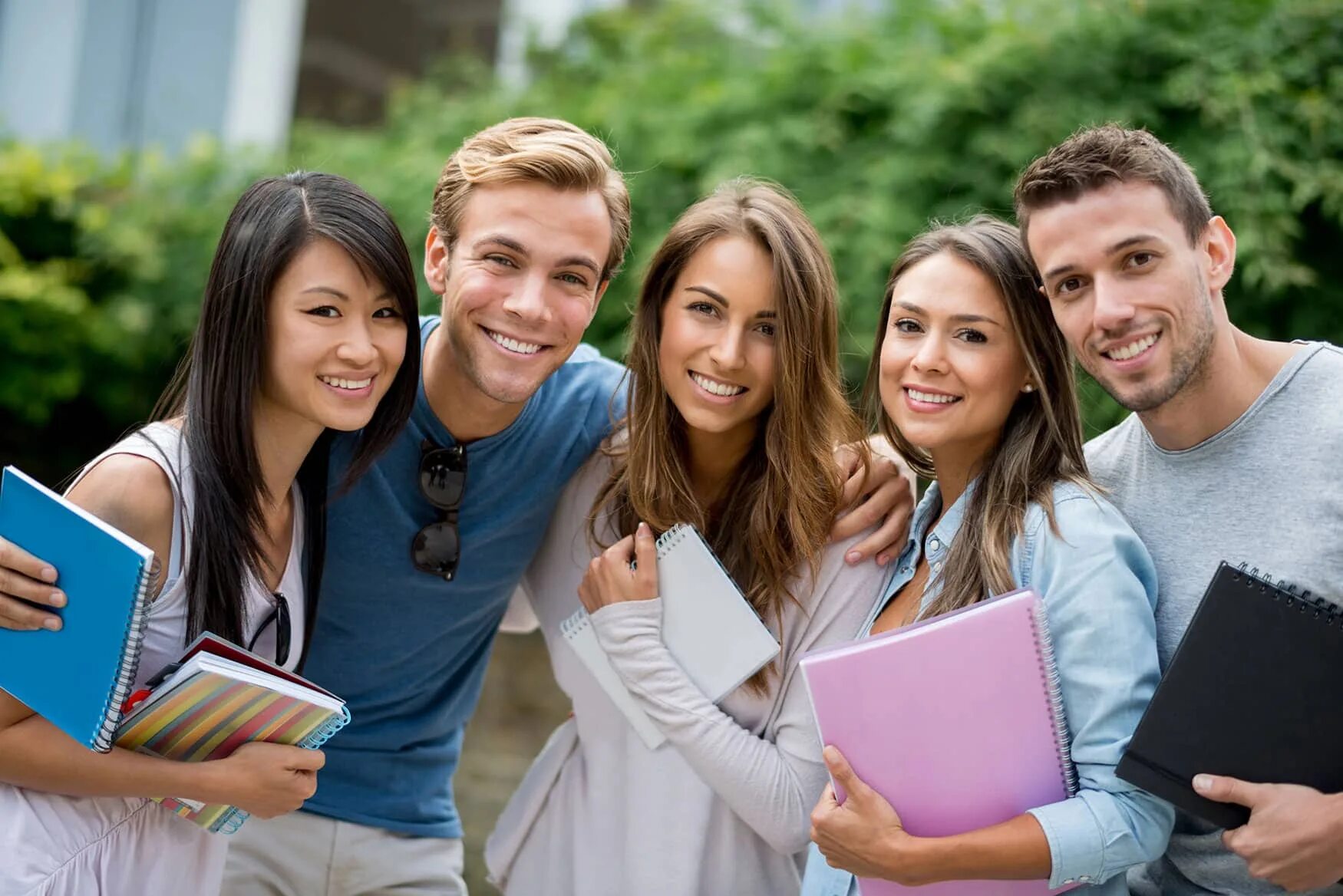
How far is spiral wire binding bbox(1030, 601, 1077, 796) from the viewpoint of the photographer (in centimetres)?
190

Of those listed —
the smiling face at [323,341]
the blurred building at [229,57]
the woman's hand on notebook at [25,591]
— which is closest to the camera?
the woman's hand on notebook at [25,591]

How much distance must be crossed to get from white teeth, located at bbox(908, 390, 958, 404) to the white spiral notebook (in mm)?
497

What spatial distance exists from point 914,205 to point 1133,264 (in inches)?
73.0

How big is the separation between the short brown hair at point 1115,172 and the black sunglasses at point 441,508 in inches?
51.8

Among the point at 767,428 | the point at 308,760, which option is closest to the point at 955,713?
the point at 767,428

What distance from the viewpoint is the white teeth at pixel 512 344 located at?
2635mm

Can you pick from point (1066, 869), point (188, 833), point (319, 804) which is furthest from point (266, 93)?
point (1066, 869)

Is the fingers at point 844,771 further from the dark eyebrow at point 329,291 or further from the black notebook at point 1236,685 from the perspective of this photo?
the dark eyebrow at point 329,291

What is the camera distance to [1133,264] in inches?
84.4

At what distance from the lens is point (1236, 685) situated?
1.83 m

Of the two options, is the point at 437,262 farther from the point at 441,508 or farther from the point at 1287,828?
the point at 1287,828

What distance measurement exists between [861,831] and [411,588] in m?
1.21

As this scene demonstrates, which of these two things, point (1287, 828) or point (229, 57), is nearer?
point (1287, 828)

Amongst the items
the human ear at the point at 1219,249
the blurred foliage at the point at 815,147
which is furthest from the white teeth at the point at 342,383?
the blurred foliage at the point at 815,147
